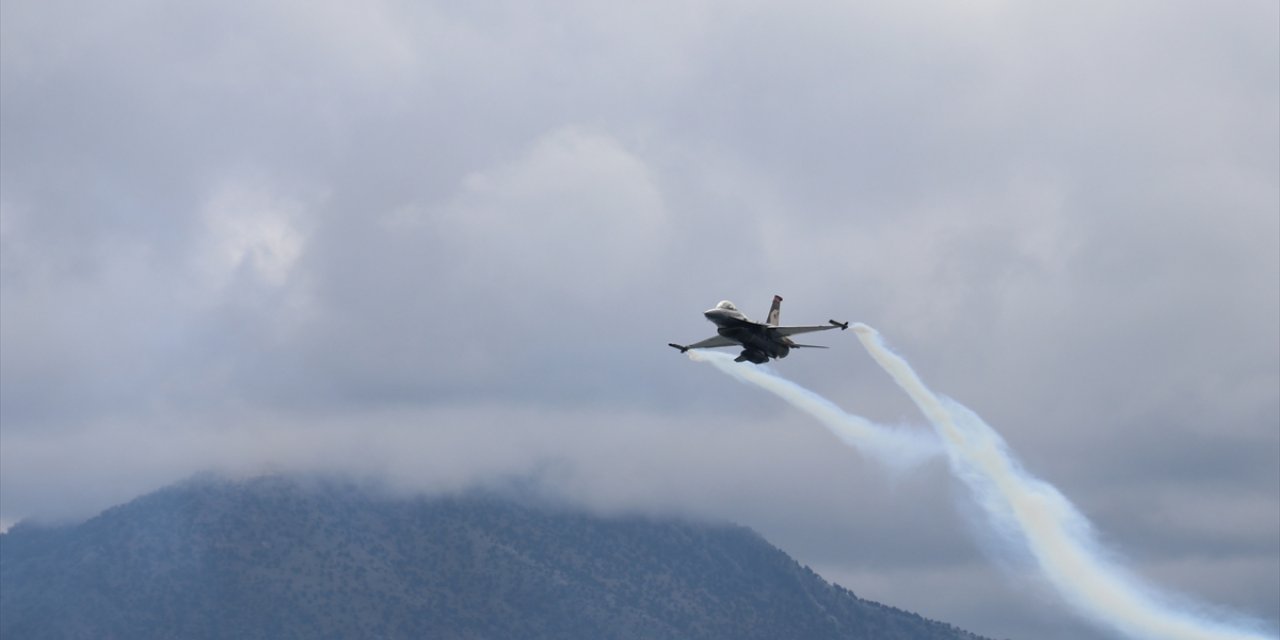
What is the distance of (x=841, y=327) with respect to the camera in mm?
197000

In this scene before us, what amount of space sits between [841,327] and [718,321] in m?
13.2

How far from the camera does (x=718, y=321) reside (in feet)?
654
